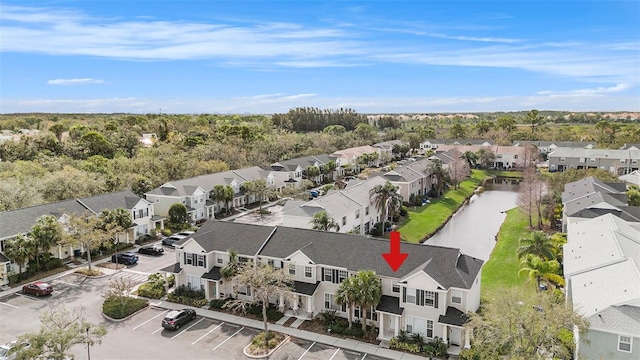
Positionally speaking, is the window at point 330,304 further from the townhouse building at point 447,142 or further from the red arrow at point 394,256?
the townhouse building at point 447,142

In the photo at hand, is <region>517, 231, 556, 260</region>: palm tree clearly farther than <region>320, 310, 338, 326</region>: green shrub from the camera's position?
Yes

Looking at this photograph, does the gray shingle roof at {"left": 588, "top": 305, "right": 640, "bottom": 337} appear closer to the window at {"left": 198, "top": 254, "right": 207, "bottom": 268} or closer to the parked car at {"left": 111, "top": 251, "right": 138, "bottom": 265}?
the window at {"left": 198, "top": 254, "right": 207, "bottom": 268}

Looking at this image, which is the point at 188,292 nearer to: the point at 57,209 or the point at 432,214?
the point at 57,209

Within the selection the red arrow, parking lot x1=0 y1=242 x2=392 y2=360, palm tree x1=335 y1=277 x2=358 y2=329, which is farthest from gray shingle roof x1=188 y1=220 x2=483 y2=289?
parking lot x1=0 y1=242 x2=392 y2=360

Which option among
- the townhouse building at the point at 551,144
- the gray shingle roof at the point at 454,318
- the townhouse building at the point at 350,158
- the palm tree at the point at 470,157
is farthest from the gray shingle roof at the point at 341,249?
the townhouse building at the point at 551,144

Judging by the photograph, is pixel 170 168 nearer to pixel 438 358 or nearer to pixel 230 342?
pixel 230 342

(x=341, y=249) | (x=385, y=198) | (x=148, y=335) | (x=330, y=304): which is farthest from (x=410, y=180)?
(x=148, y=335)
